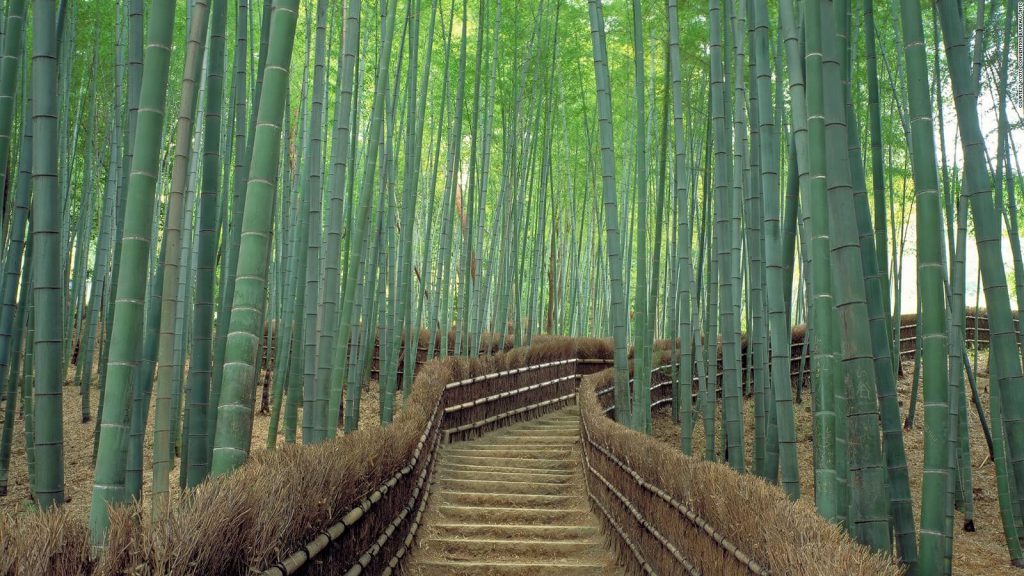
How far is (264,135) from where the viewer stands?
2.12 meters

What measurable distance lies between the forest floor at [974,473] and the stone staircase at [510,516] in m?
1.39

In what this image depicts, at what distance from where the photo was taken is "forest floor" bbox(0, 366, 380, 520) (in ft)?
14.7

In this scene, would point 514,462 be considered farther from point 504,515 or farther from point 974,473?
point 974,473

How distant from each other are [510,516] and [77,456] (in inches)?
127

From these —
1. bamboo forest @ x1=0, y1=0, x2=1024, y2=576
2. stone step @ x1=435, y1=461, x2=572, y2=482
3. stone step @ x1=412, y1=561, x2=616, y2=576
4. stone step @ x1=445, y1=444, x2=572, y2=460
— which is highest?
bamboo forest @ x1=0, y1=0, x2=1024, y2=576

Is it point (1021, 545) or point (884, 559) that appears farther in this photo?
point (1021, 545)

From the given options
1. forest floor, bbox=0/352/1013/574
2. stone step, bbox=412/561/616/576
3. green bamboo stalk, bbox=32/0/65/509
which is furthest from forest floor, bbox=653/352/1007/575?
green bamboo stalk, bbox=32/0/65/509

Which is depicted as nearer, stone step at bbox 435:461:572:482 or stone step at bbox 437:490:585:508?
stone step at bbox 437:490:585:508

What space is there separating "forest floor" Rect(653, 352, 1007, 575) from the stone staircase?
1393 mm

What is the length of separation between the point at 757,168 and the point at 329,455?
7.48ft

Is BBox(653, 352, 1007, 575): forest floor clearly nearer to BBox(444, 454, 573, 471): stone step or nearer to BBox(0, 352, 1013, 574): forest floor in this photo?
BBox(0, 352, 1013, 574): forest floor

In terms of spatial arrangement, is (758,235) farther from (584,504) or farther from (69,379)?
(69,379)

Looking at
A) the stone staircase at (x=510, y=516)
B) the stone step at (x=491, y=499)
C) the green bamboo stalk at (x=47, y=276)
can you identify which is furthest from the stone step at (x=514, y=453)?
the green bamboo stalk at (x=47, y=276)

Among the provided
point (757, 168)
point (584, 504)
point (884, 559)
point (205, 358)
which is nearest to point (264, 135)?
point (205, 358)
